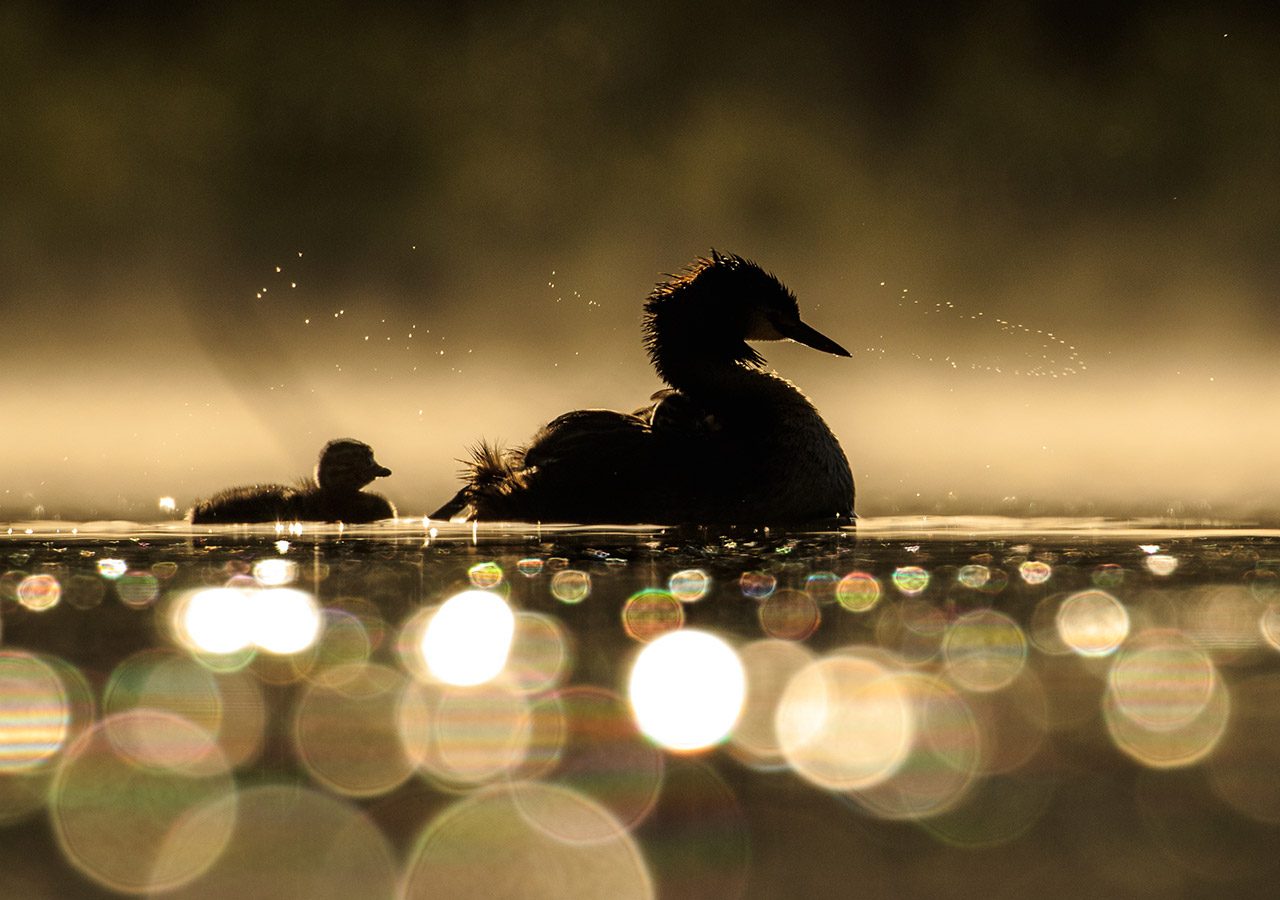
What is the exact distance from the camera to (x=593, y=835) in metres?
2.46

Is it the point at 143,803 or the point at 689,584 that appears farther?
the point at 689,584

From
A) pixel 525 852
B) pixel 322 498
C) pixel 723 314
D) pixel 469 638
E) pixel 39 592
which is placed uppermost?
pixel 723 314

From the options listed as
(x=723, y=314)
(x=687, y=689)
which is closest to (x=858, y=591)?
(x=687, y=689)

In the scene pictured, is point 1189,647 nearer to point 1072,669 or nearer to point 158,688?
point 1072,669

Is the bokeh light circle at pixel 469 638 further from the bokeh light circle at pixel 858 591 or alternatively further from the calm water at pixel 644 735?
the bokeh light circle at pixel 858 591

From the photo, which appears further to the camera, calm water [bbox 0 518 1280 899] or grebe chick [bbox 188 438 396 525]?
grebe chick [bbox 188 438 396 525]

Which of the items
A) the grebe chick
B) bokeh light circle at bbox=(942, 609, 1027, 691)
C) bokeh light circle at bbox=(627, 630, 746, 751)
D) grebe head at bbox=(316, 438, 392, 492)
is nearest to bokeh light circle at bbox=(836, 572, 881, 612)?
bokeh light circle at bbox=(942, 609, 1027, 691)

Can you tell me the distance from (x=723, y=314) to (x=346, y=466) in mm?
3842

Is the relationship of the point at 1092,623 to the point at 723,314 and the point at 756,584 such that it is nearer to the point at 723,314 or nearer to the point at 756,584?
the point at 756,584

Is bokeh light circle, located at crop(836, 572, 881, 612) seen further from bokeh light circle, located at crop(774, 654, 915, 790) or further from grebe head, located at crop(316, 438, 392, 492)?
grebe head, located at crop(316, 438, 392, 492)

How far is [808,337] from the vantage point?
10.8 metres

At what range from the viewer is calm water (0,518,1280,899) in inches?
90.8

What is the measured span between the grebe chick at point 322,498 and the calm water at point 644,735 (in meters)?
5.12

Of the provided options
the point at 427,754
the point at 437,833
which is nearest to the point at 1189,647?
the point at 427,754
